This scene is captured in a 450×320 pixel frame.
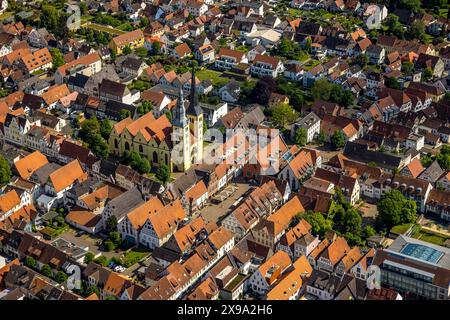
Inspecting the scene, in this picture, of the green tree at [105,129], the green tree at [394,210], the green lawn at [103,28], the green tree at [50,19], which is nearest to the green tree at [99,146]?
the green tree at [105,129]

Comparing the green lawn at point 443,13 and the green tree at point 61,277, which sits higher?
the green tree at point 61,277

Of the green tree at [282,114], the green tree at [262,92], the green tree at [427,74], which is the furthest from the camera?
the green tree at [427,74]

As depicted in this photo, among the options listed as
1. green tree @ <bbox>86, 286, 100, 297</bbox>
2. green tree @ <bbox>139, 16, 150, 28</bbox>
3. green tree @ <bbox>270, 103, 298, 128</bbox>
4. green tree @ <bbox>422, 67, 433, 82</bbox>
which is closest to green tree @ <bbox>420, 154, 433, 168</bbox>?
green tree @ <bbox>270, 103, 298, 128</bbox>

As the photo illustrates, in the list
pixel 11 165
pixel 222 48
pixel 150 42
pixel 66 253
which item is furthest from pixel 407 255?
pixel 150 42

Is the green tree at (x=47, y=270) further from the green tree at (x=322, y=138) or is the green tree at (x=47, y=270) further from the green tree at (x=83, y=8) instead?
the green tree at (x=83, y=8)

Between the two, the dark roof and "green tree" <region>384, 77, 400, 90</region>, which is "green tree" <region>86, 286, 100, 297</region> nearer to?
the dark roof

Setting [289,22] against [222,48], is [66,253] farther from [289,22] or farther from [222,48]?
[289,22]

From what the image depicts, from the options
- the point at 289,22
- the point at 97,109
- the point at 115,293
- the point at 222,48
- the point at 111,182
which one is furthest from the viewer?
the point at 289,22
